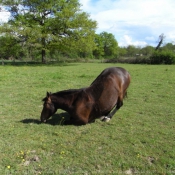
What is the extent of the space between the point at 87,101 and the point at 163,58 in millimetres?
38499

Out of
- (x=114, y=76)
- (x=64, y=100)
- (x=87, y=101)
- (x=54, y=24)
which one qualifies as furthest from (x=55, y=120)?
(x=54, y=24)

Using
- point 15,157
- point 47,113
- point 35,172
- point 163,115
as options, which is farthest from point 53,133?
point 163,115

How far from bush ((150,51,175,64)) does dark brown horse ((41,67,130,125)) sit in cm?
3717

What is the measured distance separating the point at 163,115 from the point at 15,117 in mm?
4614

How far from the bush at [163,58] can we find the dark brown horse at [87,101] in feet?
122

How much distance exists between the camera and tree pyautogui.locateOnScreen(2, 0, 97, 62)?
31670mm

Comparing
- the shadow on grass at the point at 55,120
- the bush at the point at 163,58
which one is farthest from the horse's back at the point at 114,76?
the bush at the point at 163,58

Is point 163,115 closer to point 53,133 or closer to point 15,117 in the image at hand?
point 53,133

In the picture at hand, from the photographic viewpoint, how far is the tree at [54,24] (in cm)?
3167

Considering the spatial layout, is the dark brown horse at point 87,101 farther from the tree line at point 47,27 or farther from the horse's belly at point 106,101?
the tree line at point 47,27

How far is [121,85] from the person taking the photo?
6.23 meters

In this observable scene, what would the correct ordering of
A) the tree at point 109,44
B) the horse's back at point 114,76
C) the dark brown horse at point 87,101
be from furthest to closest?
the tree at point 109,44 < the horse's back at point 114,76 < the dark brown horse at point 87,101

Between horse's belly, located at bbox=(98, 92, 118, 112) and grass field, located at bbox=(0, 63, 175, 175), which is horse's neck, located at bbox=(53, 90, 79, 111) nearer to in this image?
grass field, located at bbox=(0, 63, 175, 175)

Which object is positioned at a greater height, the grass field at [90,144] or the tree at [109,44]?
the tree at [109,44]
